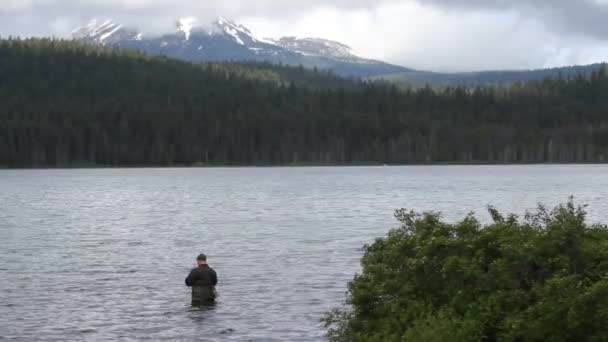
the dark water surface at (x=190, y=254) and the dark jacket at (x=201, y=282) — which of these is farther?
the dark jacket at (x=201, y=282)

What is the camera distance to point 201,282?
4075 cm

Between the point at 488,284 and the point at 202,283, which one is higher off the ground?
the point at 488,284

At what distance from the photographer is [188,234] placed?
77125 mm

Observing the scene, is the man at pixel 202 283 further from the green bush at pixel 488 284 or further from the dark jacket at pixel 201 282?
the green bush at pixel 488 284

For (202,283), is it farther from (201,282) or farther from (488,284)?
(488,284)

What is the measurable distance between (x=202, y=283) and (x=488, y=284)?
20222mm

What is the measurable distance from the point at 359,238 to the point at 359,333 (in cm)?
4518

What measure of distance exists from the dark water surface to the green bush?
995 cm

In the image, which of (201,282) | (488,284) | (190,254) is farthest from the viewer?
(190,254)

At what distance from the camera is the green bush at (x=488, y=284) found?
812 inches

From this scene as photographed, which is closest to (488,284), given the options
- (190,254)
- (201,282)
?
(201,282)

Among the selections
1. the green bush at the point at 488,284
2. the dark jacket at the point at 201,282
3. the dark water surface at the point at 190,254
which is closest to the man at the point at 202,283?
the dark jacket at the point at 201,282

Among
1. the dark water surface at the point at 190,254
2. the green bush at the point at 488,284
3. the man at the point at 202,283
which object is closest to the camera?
the green bush at the point at 488,284

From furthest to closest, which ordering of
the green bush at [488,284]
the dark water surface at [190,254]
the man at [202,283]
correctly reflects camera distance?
the man at [202,283], the dark water surface at [190,254], the green bush at [488,284]
